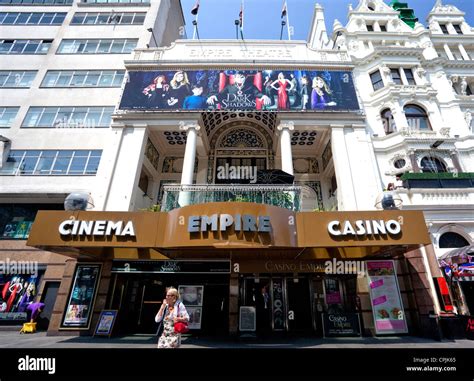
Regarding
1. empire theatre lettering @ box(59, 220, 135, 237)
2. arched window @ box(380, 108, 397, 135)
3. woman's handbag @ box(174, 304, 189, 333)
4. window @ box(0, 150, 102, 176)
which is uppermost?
arched window @ box(380, 108, 397, 135)

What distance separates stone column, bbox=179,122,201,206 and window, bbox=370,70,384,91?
13562 millimetres

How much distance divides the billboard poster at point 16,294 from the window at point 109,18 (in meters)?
21.7

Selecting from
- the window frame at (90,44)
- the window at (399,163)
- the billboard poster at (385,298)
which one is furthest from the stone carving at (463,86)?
the window frame at (90,44)

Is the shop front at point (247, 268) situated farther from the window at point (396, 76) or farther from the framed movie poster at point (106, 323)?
the window at point (396, 76)

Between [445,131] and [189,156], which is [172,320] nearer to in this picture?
[189,156]

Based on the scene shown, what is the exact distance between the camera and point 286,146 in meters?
14.9

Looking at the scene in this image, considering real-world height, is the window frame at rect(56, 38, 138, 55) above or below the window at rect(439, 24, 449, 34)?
below

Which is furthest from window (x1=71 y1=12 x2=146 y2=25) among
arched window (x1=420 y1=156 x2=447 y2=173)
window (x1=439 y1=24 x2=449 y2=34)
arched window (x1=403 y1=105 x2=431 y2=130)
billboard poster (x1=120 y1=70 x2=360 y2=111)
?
window (x1=439 y1=24 x2=449 y2=34)

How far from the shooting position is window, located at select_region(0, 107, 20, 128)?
1778cm

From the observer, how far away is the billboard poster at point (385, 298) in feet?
36.0

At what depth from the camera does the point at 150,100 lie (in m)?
16.0

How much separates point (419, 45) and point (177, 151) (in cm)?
2114

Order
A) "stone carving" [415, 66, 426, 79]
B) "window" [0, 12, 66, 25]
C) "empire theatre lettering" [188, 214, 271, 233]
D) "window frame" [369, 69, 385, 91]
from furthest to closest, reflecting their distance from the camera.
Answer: "window" [0, 12, 66, 25] → "stone carving" [415, 66, 426, 79] → "window frame" [369, 69, 385, 91] → "empire theatre lettering" [188, 214, 271, 233]

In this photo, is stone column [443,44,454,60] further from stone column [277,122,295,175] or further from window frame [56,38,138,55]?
window frame [56,38,138,55]
